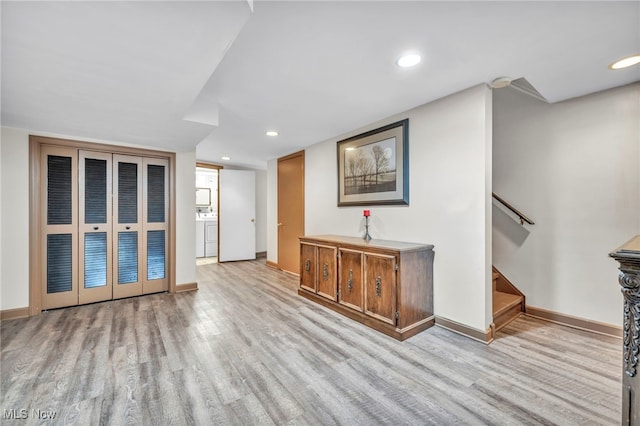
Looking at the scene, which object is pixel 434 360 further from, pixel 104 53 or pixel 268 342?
pixel 104 53

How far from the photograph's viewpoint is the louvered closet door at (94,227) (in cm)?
333

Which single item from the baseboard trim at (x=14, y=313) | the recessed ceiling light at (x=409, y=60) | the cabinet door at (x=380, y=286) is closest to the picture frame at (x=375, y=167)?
the cabinet door at (x=380, y=286)

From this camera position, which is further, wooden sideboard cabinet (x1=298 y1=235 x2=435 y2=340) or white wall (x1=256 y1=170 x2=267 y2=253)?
white wall (x1=256 y1=170 x2=267 y2=253)

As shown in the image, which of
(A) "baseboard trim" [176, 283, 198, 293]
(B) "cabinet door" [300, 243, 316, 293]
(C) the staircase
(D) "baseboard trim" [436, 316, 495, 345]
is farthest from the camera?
(A) "baseboard trim" [176, 283, 198, 293]

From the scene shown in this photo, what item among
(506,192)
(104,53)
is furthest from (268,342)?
(506,192)

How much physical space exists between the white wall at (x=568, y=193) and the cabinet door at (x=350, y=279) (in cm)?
181

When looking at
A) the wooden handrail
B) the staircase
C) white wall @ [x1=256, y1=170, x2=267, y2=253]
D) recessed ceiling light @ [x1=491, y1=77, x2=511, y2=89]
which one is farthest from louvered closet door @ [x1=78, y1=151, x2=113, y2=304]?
the wooden handrail

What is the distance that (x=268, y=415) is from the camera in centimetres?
153

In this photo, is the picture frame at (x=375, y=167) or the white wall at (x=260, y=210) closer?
the picture frame at (x=375, y=167)

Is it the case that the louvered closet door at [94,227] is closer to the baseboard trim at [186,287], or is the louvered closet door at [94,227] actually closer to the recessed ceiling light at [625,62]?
the baseboard trim at [186,287]

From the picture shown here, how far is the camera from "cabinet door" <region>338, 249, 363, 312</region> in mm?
2848

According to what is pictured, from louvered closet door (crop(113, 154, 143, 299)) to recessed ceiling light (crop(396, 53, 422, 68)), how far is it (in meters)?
3.56

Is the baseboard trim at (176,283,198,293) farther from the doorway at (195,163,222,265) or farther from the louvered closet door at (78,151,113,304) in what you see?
the doorway at (195,163,222,265)

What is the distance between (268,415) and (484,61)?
276 cm
